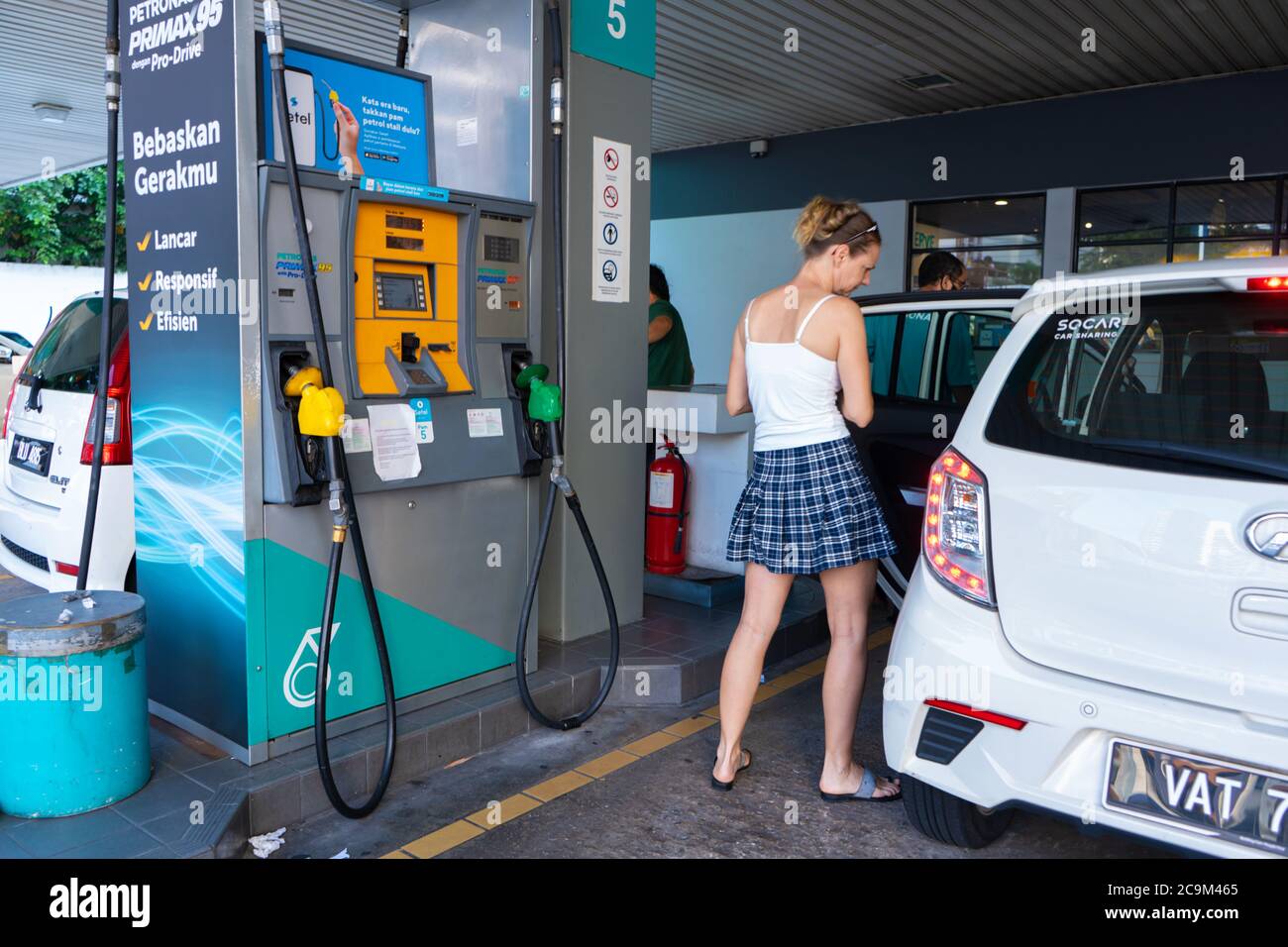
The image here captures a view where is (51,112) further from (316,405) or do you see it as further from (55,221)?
(55,221)

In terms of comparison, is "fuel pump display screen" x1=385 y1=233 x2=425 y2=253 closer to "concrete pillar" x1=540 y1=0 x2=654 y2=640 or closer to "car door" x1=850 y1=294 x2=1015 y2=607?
"concrete pillar" x1=540 y1=0 x2=654 y2=640

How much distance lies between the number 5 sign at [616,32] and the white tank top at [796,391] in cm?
191

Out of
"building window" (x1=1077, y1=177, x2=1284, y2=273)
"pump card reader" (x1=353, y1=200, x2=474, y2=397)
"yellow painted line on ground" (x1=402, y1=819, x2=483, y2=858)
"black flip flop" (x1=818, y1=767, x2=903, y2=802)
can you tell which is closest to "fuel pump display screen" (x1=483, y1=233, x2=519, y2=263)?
"pump card reader" (x1=353, y1=200, x2=474, y2=397)

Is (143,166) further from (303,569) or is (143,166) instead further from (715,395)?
(715,395)

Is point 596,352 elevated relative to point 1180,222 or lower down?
lower down

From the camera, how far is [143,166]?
3494 mm

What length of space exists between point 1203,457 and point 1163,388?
255mm

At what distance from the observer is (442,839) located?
314cm

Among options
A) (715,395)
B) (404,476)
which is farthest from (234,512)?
(715,395)

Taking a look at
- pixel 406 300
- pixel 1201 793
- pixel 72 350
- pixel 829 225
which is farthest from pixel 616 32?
pixel 1201 793

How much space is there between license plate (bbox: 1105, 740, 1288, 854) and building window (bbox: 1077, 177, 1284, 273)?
8668 mm

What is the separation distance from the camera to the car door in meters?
4.62

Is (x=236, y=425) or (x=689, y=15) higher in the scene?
(x=689, y=15)
